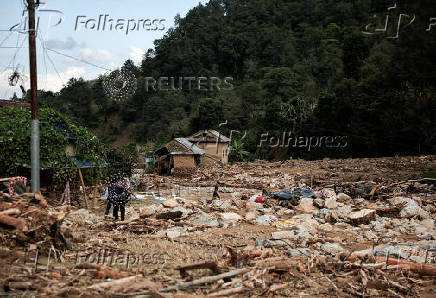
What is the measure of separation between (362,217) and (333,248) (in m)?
3.49

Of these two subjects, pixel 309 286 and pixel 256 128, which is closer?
pixel 309 286

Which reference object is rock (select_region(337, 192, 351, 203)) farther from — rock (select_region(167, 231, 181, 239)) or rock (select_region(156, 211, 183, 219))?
rock (select_region(167, 231, 181, 239))

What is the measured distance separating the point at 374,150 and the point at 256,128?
1812 cm

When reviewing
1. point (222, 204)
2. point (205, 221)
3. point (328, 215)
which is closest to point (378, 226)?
point (328, 215)

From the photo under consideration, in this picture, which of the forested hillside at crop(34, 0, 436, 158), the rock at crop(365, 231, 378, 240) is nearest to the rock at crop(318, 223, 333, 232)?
the rock at crop(365, 231, 378, 240)

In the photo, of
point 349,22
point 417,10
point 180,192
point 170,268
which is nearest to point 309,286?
point 170,268

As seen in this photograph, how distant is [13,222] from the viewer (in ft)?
22.1

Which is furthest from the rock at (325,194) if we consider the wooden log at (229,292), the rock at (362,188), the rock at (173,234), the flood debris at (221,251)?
the wooden log at (229,292)

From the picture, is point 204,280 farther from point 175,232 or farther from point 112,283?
point 175,232

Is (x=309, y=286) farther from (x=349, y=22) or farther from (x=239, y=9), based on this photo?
(x=239, y=9)

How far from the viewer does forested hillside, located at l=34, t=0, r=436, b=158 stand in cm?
2756

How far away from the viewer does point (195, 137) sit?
4072 centimetres

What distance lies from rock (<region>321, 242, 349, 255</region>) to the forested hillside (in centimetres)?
1632

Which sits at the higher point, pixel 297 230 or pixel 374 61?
pixel 374 61
